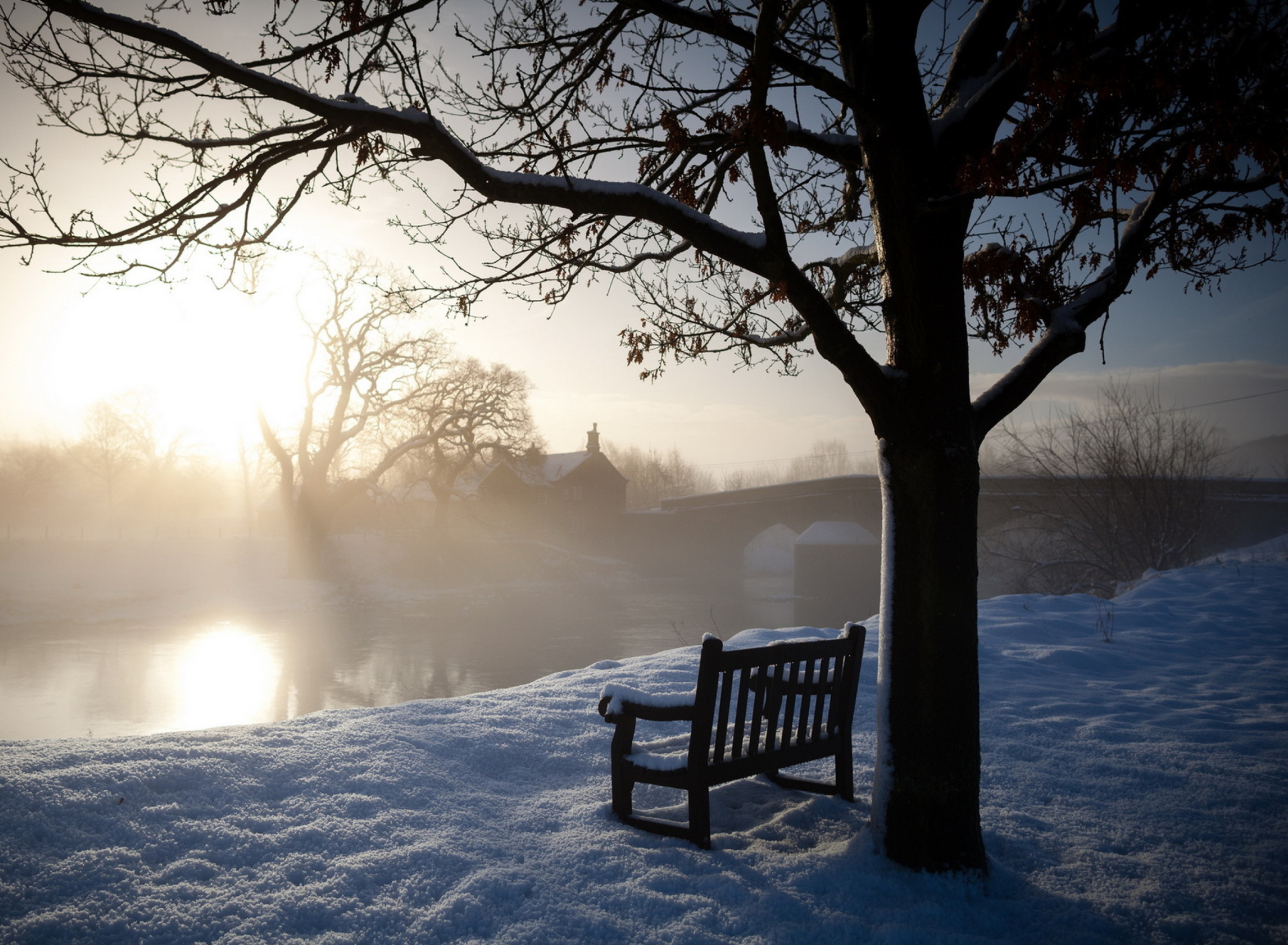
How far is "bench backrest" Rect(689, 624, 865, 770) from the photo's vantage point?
3582 millimetres

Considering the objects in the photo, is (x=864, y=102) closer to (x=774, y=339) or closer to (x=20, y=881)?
(x=774, y=339)

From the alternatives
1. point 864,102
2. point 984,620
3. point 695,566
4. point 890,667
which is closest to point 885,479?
point 890,667

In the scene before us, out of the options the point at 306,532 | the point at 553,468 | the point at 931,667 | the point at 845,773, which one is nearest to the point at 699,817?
the point at 845,773

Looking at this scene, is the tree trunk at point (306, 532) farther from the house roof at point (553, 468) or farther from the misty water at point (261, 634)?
the house roof at point (553, 468)

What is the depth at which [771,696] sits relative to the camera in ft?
12.5

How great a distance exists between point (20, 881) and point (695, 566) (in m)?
46.4

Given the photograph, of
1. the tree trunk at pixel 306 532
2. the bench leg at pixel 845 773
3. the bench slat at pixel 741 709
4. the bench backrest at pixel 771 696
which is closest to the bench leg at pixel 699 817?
the bench backrest at pixel 771 696

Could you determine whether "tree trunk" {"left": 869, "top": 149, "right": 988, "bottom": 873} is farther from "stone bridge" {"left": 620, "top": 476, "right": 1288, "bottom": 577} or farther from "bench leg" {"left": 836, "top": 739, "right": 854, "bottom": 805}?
"stone bridge" {"left": 620, "top": 476, "right": 1288, "bottom": 577}

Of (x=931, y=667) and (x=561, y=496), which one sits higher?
(x=561, y=496)

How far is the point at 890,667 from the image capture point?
3520 mm

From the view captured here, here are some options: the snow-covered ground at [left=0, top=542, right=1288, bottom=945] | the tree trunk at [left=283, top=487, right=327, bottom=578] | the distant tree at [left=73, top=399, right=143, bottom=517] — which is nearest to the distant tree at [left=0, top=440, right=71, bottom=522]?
the distant tree at [left=73, top=399, right=143, bottom=517]

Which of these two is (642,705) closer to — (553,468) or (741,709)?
(741,709)

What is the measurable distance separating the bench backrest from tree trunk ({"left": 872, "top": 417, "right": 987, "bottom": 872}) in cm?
55

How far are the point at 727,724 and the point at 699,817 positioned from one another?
47cm
